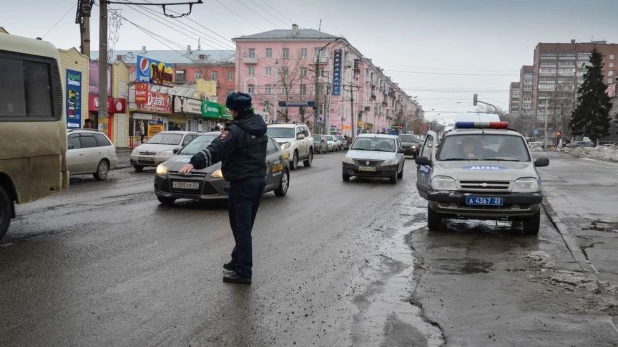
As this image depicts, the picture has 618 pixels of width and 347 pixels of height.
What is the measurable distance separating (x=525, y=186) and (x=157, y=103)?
34.1m

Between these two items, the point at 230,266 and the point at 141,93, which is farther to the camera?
the point at 141,93

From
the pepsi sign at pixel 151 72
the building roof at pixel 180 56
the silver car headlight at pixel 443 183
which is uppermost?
the building roof at pixel 180 56

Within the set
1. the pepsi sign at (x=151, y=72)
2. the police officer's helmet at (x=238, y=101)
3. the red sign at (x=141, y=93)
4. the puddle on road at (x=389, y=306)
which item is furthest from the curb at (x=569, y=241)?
the red sign at (x=141, y=93)

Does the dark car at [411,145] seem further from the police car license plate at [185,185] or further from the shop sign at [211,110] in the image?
the police car license plate at [185,185]

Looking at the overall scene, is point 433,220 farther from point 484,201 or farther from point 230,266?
point 230,266

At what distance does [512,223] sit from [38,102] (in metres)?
8.47

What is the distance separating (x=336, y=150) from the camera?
5584 cm

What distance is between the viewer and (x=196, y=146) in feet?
43.6

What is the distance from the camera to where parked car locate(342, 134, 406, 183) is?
18891 millimetres

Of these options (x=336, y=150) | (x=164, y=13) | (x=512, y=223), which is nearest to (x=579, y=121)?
(x=336, y=150)

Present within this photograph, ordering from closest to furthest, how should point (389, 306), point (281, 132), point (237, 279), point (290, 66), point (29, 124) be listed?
1. point (389, 306)
2. point (237, 279)
3. point (29, 124)
4. point (281, 132)
5. point (290, 66)

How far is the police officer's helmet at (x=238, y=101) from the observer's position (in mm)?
5867

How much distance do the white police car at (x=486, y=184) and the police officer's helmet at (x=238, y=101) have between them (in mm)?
4472

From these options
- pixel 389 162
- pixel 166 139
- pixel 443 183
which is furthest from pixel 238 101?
pixel 166 139
